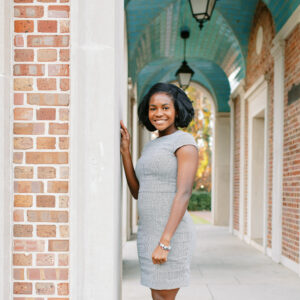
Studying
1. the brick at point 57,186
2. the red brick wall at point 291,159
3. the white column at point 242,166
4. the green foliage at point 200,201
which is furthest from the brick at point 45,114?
the green foliage at point 200,201

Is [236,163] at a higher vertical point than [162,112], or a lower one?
lower

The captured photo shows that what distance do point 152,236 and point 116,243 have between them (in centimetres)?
27

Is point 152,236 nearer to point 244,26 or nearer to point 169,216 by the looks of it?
point 169,216

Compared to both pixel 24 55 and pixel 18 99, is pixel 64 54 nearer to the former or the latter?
pixel 24 55

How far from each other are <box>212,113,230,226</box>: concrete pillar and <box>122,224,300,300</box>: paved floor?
554 cm

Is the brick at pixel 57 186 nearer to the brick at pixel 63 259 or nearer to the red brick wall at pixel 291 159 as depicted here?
the brick at pixel 63 259

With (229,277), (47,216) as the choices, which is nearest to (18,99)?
(47,216)

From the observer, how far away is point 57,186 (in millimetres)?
2623

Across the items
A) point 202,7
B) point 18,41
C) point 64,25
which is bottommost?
point 18,41

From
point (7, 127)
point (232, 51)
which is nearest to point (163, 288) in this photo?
point (7, 127)

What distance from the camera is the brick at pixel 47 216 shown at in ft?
8.59

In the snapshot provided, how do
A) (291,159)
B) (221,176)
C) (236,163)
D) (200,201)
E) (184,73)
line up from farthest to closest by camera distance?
(200,201) → (221,176) → (236,163) → (184,73) → (291,159)

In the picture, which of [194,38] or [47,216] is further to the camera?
[194,38]

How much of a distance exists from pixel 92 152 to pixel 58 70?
0.55m
